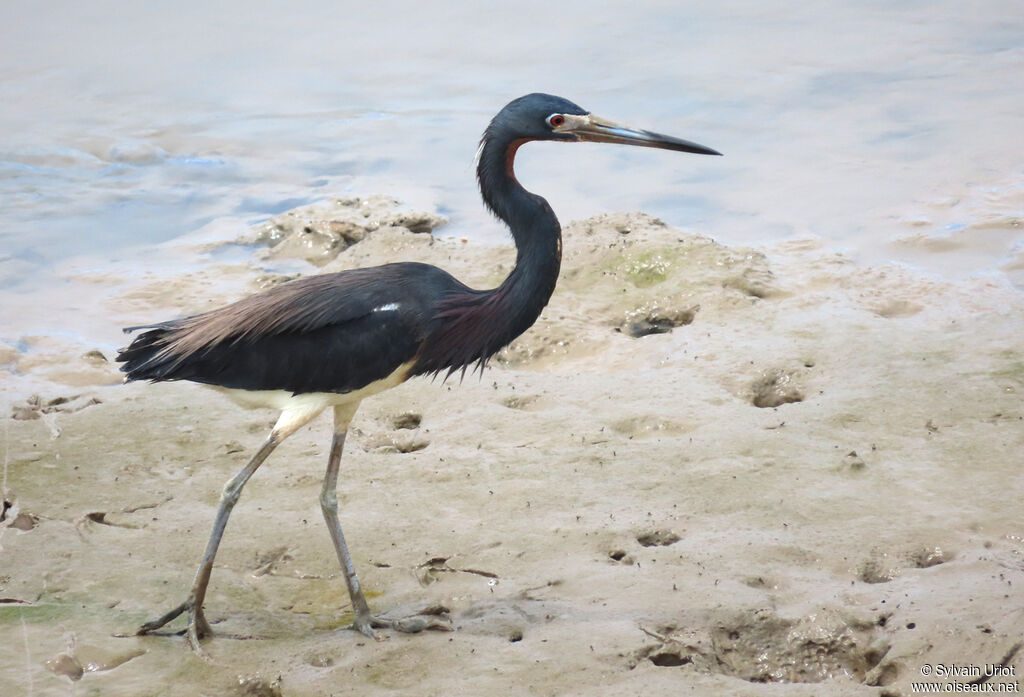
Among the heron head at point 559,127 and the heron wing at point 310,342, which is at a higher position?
the heron head at point 559,127

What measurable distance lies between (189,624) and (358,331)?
4.37 feet

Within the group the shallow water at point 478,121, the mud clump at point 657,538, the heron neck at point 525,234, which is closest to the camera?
the heron neck at point 525,234

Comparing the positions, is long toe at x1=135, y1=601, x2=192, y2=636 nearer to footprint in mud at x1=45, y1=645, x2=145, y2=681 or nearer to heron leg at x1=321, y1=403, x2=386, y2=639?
footprint in mud at x1=45, y1=645, x2=145, y2=681

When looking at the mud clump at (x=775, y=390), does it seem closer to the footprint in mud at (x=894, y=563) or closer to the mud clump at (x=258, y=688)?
the footprint in mud at (x=894, y=563)

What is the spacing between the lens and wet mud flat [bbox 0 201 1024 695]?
174 inches

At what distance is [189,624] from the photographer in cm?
467

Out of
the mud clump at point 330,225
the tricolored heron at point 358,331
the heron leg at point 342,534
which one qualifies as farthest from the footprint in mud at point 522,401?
the mud clump at point 330,225

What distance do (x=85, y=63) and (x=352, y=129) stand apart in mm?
3901

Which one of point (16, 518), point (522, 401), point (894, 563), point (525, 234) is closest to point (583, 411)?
point (522, 401)

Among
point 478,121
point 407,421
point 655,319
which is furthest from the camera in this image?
point 478,121

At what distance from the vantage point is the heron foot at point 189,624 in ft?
15.3

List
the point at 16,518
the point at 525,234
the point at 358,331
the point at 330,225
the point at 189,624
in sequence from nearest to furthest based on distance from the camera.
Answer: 1. the point at 189,624
2. the point at 358,331
3. the point at 525,234
4. the point at 16,518
5. the point at 330,225

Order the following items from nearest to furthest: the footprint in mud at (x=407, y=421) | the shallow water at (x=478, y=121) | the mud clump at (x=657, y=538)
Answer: the mud clump at (x=657, y=538) → the footprint in mud at (x=407, y=421) → the shallow water at (x=478, y=121)

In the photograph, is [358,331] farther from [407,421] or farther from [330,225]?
[330,225]
